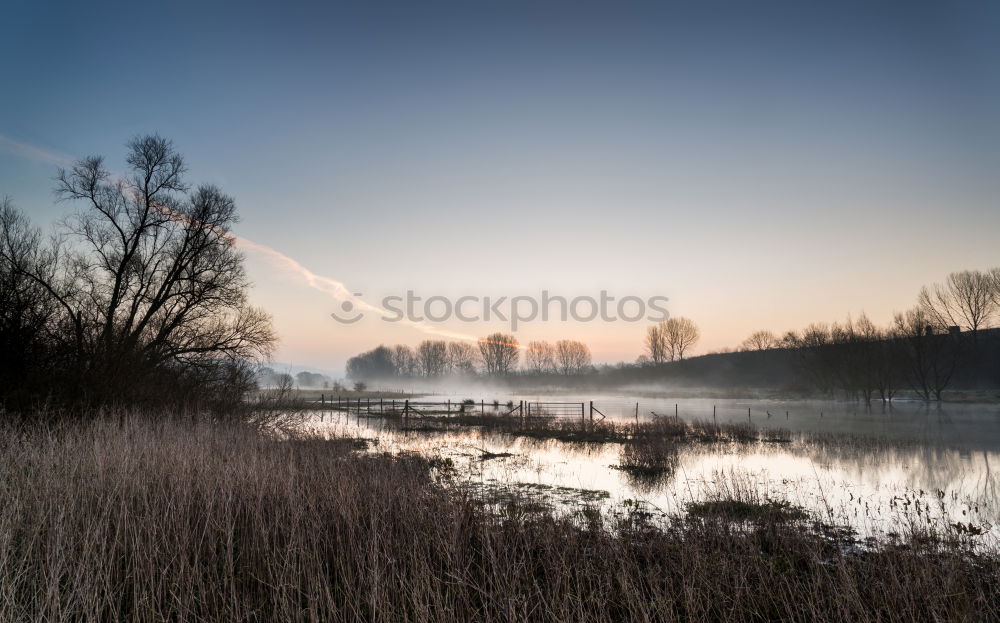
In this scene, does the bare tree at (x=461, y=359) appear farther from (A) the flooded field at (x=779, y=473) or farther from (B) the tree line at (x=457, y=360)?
(A) the flooded field at (x=779, y=473)

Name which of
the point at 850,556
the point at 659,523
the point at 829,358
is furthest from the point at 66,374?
the point at 829,358

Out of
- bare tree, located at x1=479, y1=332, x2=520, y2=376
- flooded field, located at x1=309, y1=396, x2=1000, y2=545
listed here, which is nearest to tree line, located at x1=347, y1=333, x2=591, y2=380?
bare tree, located at x1=479, y1=332, x2=520, y2=376

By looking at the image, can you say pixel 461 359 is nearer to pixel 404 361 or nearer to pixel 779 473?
pixel 404 361

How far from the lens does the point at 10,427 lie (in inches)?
480

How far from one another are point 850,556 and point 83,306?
2671cm

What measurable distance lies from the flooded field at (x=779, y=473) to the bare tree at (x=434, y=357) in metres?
124

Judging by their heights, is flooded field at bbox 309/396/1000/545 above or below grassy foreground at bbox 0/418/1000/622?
below

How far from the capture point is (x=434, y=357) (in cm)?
15562

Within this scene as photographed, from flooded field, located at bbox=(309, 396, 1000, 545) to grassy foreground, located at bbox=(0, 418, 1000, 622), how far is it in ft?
5.65

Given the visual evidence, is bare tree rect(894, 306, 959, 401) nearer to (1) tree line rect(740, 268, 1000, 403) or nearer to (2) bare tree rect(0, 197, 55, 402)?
(1) tree line rect(740, 268, 1000, 403)

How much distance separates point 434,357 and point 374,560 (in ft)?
498

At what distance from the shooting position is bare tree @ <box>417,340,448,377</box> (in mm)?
155000

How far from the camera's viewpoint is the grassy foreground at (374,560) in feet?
17.2

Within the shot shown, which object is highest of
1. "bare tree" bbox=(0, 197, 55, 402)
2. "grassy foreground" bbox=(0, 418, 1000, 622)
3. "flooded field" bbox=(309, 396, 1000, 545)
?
"bare tree" bbox=(0, 197, 55, 402)
